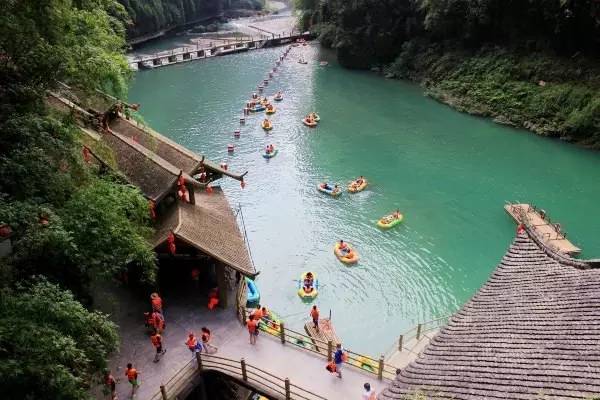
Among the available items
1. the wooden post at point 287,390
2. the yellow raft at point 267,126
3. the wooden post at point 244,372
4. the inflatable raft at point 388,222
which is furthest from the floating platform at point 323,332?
the yellow raft at point 267,126

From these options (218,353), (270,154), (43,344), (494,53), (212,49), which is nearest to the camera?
(43,344)

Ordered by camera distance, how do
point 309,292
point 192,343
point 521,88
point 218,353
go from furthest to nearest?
point 521,88 → point 309,292 → point 218,353 → point 192,343

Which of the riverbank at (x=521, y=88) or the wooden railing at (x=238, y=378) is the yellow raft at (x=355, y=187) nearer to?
the riverbank at (x=521, y=88)

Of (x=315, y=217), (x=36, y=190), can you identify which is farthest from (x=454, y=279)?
(x=36, y=190)

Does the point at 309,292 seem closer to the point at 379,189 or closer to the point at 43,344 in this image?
the point at 379,189

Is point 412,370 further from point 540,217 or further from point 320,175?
point 320,175

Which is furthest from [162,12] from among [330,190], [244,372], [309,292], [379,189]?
[244,372]

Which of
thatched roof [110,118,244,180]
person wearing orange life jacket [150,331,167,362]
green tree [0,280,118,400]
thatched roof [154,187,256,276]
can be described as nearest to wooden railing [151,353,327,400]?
person wearing orange life jacket [150,331,167,362]
